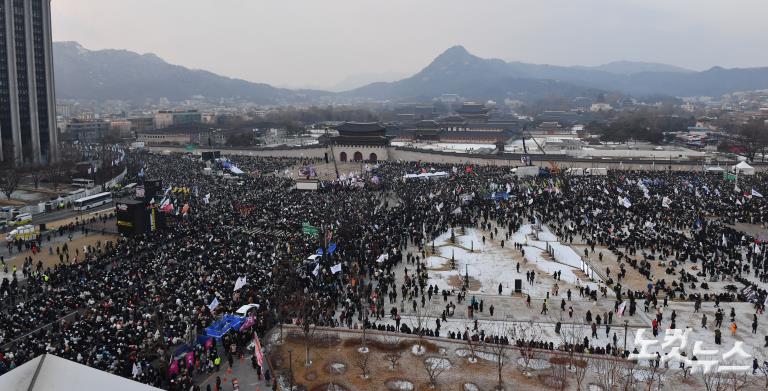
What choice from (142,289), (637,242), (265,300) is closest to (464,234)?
(637,242)

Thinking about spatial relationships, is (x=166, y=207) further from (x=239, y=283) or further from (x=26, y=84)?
(x=26, y=84)

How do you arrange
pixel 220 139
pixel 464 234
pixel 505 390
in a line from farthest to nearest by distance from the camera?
pixel 220 139
pixel 464 234
pixel 505 390

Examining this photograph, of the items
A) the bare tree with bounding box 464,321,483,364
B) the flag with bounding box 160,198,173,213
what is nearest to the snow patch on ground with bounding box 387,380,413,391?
the bare tree with bounding box 464,321,483,364

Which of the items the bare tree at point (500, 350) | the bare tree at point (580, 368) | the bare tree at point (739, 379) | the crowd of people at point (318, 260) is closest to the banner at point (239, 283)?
the crowd of people at point (318, 260)

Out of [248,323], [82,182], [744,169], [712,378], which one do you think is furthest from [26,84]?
[744,169]

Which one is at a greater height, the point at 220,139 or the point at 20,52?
the point at 20,52

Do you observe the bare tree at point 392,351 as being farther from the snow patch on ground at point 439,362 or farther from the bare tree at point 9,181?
the bare tree at point 9,181

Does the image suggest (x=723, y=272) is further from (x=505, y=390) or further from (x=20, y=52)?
(x=20, y=52)
